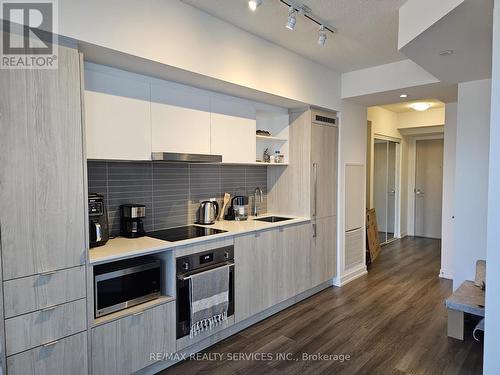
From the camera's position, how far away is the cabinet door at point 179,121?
2.59 metres

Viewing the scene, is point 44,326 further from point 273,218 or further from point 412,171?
point 412,171

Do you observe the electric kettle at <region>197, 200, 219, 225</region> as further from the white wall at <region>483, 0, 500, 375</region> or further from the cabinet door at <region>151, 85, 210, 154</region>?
the white wall at <region>483, 0, 500, 375</region>

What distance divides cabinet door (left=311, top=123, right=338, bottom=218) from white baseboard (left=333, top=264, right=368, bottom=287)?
35.2 inches

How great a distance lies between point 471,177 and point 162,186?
3282 mm

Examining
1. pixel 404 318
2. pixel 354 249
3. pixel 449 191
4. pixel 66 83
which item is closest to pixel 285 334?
pixel 404 318

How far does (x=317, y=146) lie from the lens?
12.7 feet

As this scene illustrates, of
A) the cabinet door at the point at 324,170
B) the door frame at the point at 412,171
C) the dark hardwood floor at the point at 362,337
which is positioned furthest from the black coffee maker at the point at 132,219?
the door frame at the point at 412,171

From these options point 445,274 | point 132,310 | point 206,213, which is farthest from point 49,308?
point 445,274

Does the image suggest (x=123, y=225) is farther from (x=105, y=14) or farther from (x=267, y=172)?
(x=267, y=172)

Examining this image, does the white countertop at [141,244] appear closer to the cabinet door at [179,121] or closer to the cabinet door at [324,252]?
the cabinet door at [179,121]

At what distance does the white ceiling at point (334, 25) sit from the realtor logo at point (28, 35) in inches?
40.3

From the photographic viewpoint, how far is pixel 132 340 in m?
2.17

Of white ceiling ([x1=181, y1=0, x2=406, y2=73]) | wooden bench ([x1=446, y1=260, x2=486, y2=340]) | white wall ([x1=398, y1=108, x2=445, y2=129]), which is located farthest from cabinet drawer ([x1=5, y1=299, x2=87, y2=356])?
white wall ([x1=398, y1=108, x2=445, y2=129])

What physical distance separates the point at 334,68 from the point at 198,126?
213 cm
